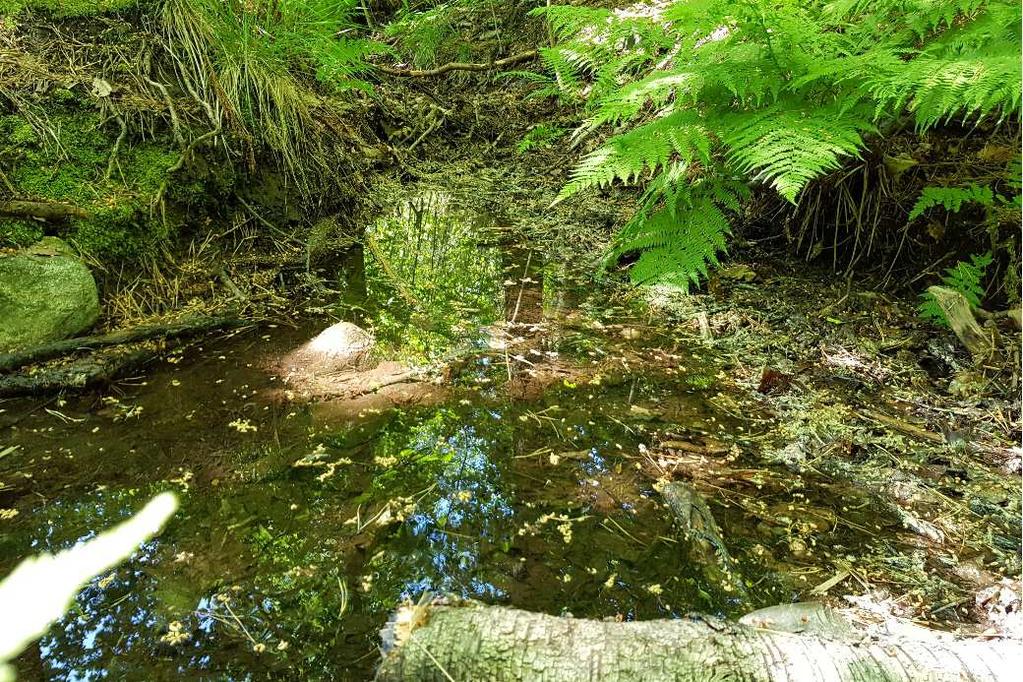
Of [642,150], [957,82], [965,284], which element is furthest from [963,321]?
[642,150]

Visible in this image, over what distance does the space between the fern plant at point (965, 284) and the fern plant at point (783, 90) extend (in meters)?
0.30

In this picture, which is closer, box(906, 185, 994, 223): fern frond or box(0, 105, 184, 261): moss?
box(906, 185, 994, 223): fern frond

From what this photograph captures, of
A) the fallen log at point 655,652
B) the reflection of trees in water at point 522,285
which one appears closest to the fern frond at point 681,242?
the reflection of trees in water at point 522,285

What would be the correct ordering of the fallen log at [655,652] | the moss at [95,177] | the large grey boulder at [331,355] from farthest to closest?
the moss at [95,177]
the large grey boulder at [331,355]
the fallen log at [655,652]

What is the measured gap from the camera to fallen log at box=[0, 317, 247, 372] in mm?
2471

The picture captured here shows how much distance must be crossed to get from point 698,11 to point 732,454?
1893 mm

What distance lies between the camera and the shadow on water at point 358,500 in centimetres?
155

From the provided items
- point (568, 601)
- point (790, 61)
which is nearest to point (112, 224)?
point (568, 601)

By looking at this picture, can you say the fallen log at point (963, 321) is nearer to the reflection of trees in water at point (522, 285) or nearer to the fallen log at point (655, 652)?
the fallen log at point (655, 652)

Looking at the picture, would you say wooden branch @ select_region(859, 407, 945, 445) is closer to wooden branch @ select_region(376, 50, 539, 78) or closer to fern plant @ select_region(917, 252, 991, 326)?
fern plant @ select_region(917, 252, 991, 326)

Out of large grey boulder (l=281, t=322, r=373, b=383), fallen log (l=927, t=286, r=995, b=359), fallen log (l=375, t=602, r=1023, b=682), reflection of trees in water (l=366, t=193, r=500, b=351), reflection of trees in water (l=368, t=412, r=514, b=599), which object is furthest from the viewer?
reflection of trees in water (l=366, t=193, r=500, b=351)

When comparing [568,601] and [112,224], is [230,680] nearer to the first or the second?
[568,601]

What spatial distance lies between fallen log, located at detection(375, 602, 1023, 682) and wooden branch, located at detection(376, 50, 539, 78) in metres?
6.24

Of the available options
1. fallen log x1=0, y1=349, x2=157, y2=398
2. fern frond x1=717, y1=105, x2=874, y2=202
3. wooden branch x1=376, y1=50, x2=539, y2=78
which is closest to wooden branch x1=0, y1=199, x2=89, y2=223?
fallen log x1=0, y1=349, x2=157, y2=398
